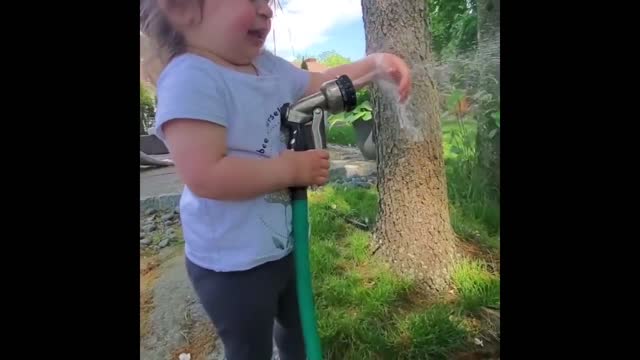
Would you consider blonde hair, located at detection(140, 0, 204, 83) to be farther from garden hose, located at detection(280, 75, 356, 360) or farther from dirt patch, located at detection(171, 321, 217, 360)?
dirt patch, located at detection(171, 321, 217, 360)

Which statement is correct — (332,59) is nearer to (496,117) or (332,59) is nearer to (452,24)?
(452,24)

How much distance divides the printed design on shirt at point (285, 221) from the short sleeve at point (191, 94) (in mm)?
160

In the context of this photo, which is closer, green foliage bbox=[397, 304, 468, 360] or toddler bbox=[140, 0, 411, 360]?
toddler bbox=[140, 0, 411, 360]

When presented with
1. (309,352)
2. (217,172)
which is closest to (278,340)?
(309,352)

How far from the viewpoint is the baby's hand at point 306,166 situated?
0.91 m

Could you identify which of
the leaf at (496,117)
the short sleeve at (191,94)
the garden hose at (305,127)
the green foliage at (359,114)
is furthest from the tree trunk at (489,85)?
the short sleeve at (191,94)

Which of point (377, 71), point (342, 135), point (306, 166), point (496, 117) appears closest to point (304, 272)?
point (306, 166)

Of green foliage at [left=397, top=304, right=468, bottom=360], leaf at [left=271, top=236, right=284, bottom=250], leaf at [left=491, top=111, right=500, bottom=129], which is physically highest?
leaf at [left=491, top=111, right=500, bottom=129]

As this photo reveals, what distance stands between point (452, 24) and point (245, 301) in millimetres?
724

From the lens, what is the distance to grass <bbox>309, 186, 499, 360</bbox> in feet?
3.81

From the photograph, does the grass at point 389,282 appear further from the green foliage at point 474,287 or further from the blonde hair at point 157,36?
the blonde hair at point 157,36

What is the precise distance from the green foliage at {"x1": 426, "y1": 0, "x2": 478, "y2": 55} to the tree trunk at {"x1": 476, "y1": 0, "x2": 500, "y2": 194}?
0.02 metres

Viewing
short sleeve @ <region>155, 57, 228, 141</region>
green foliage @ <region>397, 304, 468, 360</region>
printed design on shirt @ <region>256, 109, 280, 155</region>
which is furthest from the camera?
green foliage @ <region>397, 304, 468, 360</region>

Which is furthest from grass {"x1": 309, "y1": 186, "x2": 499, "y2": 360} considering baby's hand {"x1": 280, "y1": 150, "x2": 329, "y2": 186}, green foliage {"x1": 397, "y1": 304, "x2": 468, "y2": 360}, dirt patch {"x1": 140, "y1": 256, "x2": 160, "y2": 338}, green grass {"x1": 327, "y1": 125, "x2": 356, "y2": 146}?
dirt patch {"x1": 140, "y1": 256, "x2": 160, "y2": 338}
